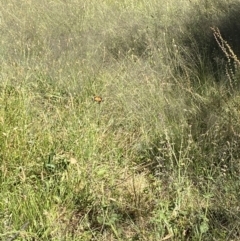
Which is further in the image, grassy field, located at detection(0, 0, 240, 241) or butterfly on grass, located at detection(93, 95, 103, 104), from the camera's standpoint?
butterfly on grass, located at detection(93, 95, 103, 104)

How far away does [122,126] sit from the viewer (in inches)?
114

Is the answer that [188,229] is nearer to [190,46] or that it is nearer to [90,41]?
[190,46]

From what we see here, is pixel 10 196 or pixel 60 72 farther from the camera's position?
pixel 60 72

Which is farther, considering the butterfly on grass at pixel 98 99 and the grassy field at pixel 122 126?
the butterfly on grass at pixel 98 99

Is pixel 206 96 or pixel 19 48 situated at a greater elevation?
pixel 206 96

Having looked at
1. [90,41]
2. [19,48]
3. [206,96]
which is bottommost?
[19,48]

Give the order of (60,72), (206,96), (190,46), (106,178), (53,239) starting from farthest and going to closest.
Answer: (190,46) → (60,72) → (206,96) → (106,178) → (53,239)

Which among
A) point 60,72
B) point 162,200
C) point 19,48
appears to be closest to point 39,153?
point 162,200

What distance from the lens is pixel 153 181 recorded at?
2.39m

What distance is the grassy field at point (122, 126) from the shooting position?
2020mm

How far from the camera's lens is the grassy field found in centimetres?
202

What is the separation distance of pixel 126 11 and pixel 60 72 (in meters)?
1.52

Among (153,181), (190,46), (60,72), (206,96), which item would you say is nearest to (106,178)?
(153,181)

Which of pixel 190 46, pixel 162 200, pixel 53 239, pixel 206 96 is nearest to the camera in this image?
pixel 53 239
